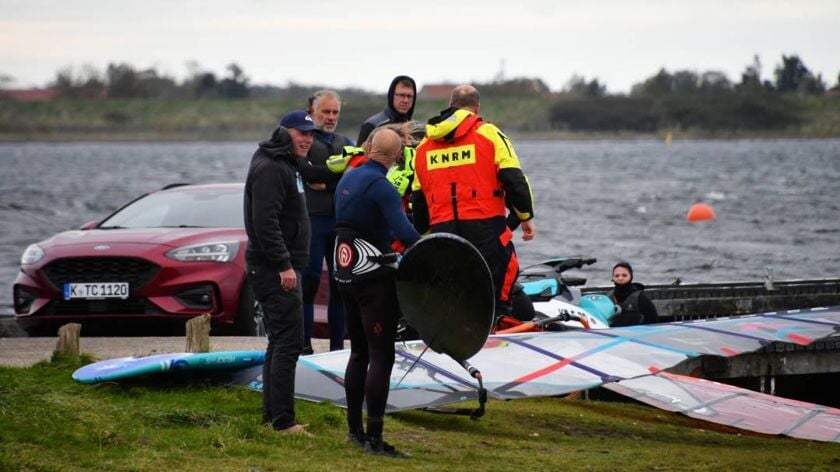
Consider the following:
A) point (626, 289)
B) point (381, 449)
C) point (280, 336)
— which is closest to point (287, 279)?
point (280, 336)

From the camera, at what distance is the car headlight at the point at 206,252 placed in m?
12.0

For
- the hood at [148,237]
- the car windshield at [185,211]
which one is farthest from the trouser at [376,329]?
the car windshield at [185,211]

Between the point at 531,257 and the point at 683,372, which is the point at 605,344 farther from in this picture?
the point at 531,257

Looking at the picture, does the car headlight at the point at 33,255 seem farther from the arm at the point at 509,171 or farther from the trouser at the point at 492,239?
the arm at the point at 509,171

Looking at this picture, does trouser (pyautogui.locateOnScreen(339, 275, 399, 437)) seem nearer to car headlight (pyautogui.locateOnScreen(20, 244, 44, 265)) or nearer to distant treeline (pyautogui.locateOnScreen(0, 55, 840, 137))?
car headlight (pyautogui.locateOnScreen(20, 244, 44, 265))

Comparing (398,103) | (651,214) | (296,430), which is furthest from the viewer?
(651,214)

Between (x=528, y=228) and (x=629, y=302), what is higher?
(x=528, y=228)

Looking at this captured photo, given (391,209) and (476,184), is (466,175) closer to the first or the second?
(476,184)

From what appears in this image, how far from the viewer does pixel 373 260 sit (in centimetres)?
760

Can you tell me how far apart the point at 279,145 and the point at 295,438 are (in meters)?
1.68

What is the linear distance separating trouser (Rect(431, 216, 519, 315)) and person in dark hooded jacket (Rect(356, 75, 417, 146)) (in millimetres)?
1291

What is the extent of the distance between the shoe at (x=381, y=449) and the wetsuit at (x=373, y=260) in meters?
0.04

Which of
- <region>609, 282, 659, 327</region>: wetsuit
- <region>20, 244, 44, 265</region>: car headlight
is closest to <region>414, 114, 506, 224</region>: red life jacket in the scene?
<region>609, 282, 659, 327</region>: wetsuit

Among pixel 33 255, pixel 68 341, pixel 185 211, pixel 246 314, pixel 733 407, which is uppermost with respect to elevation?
pixel 185 211
